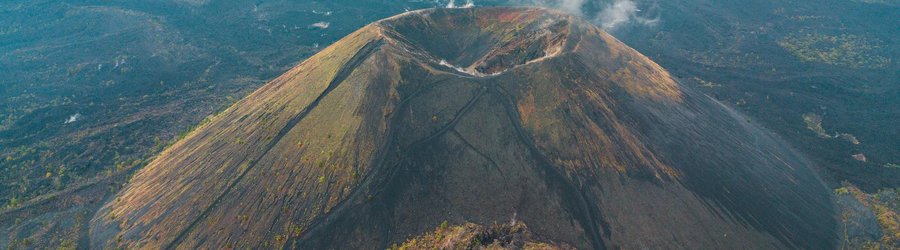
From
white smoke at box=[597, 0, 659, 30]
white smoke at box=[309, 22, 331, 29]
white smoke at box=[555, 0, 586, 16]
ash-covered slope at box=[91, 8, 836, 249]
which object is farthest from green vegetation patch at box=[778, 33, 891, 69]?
white smoke at box=[309, 22, 331, 29]

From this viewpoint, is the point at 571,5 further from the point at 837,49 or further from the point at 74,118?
the point at 74,118

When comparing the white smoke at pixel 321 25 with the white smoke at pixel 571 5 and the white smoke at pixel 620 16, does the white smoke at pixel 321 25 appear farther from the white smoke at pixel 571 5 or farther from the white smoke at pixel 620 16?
the white smoke at pixel 620 16

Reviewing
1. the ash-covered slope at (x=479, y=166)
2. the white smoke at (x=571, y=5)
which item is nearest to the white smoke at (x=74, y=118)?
the ash-covered slope at (x=479, y=166)

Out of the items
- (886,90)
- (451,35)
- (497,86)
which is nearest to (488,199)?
(497,86)

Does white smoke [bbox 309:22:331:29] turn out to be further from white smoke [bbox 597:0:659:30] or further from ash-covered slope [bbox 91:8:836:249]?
white smoke [bbox 597:0:659:30]

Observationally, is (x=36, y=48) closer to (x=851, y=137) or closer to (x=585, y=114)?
(x=585, y=114)

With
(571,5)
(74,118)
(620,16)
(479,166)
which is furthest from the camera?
(571,5)

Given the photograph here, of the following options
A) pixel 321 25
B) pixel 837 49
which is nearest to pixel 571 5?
pixel 837 49
